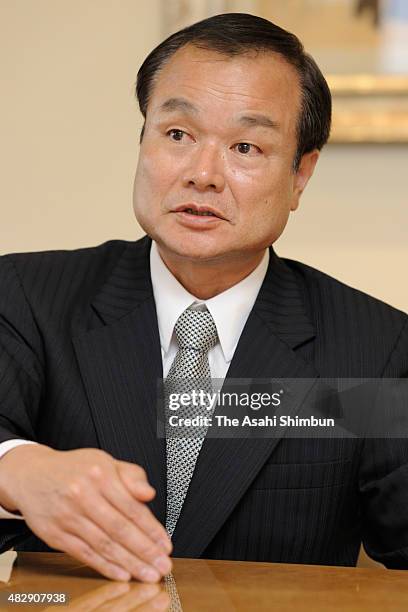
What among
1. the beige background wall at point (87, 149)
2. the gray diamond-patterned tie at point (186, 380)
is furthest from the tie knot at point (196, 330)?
the beige background wall at point (87, 149)

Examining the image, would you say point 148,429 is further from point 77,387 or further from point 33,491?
point 33,491

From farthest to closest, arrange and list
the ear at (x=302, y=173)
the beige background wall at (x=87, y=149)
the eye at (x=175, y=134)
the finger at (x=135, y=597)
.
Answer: the beige background wall at (x=87, y=149), the ear at (x=302, y=173), the eye at (x=175, y=134), the finger at (x=135, y=597)

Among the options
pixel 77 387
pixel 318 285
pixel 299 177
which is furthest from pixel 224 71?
pixel 77 387

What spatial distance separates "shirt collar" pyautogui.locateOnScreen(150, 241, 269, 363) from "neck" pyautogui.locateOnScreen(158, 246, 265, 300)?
0.04 feet

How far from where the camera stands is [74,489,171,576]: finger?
4.54 ft

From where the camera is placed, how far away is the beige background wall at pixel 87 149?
273 centimetres

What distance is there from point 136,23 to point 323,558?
5.15 feet

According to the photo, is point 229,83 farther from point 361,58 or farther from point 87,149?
point 87,149

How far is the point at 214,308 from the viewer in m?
2.00

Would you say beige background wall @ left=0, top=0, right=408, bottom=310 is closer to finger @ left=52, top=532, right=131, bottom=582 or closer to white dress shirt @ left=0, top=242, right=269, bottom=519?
white dress shirt @ left=0, top=242, right=269, bottom=519

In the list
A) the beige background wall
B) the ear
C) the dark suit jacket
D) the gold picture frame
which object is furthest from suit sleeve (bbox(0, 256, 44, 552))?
the gold picture frame

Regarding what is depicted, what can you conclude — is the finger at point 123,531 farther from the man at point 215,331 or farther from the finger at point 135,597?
the man at point 215,331

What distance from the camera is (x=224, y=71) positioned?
6.27 ft

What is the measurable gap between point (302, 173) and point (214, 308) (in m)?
0.37
